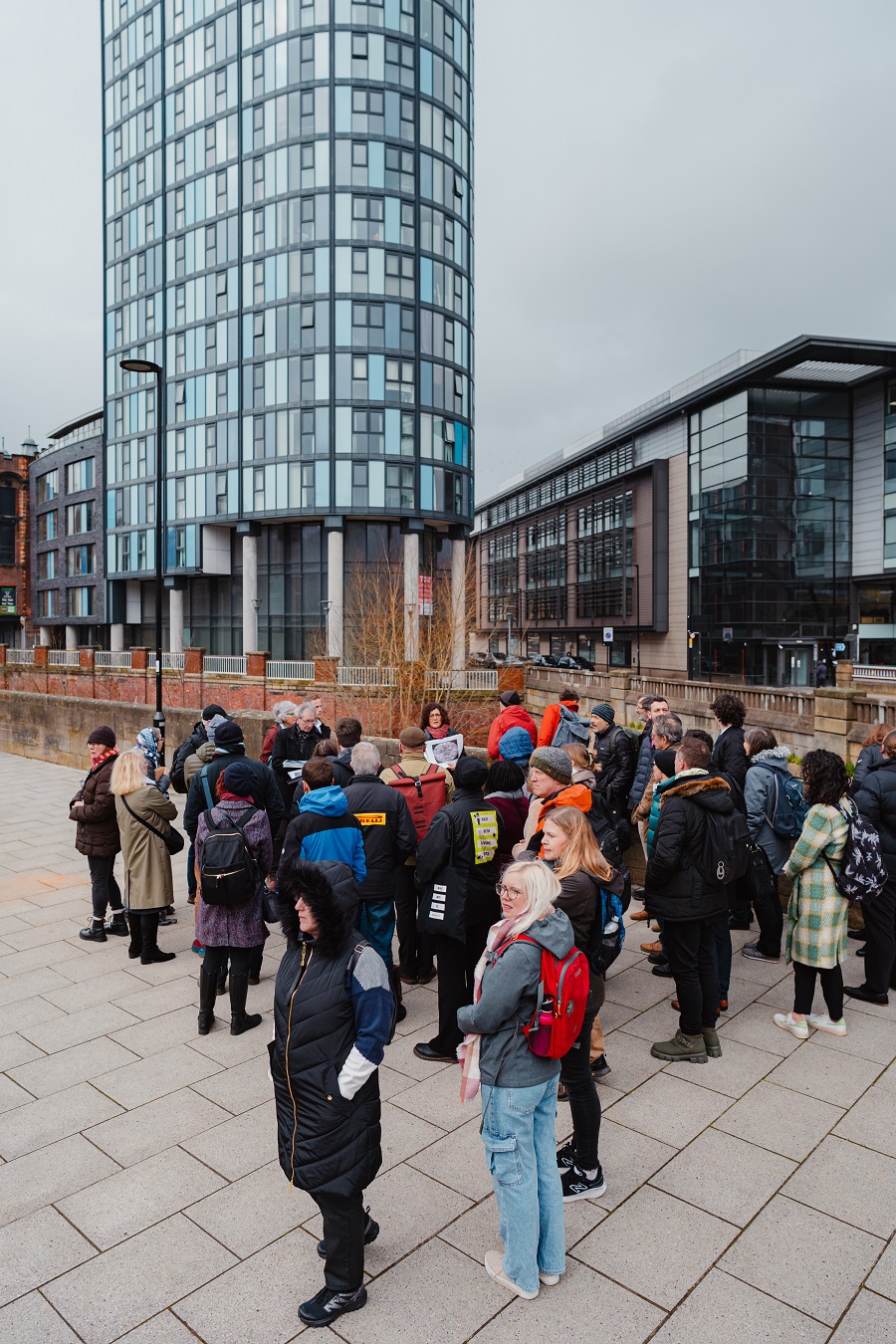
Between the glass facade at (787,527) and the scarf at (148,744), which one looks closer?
the scarf at (148,744)

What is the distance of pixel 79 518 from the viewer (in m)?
58.1

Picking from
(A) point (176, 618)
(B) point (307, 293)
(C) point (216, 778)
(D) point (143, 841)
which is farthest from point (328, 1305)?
(A) point (176, 618)

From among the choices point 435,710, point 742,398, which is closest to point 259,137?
point 742,398

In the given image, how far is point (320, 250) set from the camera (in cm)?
4031

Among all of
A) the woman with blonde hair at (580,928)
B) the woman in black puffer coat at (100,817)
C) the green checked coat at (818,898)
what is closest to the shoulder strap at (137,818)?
the woman in black puffer coat at (100,817)

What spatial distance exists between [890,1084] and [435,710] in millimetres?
4173

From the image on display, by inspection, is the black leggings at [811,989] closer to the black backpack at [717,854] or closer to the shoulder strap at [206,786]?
the black backpack at [717,854]

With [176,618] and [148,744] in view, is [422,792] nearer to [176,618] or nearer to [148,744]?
[148,744]

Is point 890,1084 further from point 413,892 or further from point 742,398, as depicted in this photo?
point 742,398

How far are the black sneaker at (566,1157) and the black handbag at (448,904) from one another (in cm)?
130

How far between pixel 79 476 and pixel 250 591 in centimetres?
2257

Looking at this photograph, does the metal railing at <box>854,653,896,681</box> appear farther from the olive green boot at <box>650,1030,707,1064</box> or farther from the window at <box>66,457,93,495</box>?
the window at <box>66,457,93,495</box>

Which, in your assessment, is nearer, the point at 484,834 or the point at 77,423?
the point at 484,834

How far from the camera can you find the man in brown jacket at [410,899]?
250 inches
